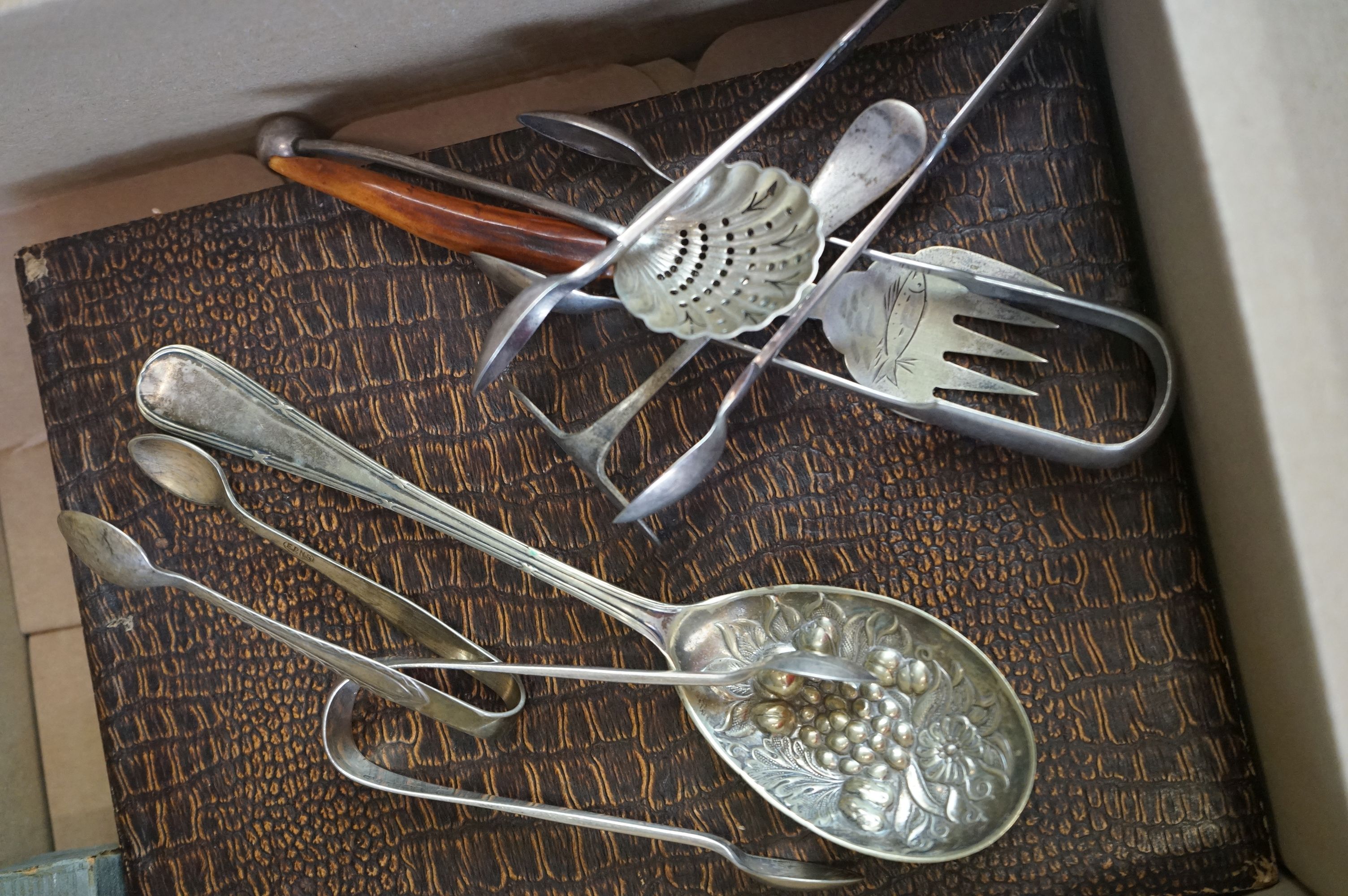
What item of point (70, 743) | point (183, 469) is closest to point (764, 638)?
point (183, 469)

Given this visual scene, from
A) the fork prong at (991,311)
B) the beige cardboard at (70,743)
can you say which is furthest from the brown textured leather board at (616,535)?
the beige cardboard at (70,743)

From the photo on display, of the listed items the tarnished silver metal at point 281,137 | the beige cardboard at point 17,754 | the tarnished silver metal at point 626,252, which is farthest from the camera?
the beige cardboard at point 17,754

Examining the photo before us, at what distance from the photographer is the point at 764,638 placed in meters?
0.51

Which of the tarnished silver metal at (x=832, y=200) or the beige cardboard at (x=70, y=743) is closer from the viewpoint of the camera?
the tarnished silver metal at (x=832, y=200)

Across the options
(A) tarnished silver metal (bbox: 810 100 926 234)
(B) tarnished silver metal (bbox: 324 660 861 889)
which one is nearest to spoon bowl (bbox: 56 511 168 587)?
(B) tarnished silver metal (bbox: 324 660 861 889)

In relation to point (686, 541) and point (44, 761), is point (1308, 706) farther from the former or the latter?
point (44, 761)

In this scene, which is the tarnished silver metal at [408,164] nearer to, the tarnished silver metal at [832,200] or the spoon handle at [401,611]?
the tarnished silver metal at [832,200]

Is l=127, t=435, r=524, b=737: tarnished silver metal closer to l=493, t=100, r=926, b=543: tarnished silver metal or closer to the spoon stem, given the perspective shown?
the spoon stem

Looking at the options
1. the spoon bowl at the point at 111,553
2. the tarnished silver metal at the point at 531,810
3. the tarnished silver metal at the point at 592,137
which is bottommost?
the tarnished silver metal at the point at 531,810

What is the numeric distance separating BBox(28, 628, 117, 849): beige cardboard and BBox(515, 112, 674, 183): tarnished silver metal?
1.77 feet

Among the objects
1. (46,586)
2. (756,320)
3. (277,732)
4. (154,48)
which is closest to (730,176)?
(756,320)

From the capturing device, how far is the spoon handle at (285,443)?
0.51 metres

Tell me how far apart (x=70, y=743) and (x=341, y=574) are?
344 mm

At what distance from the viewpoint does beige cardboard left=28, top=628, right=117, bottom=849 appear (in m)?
0.67
